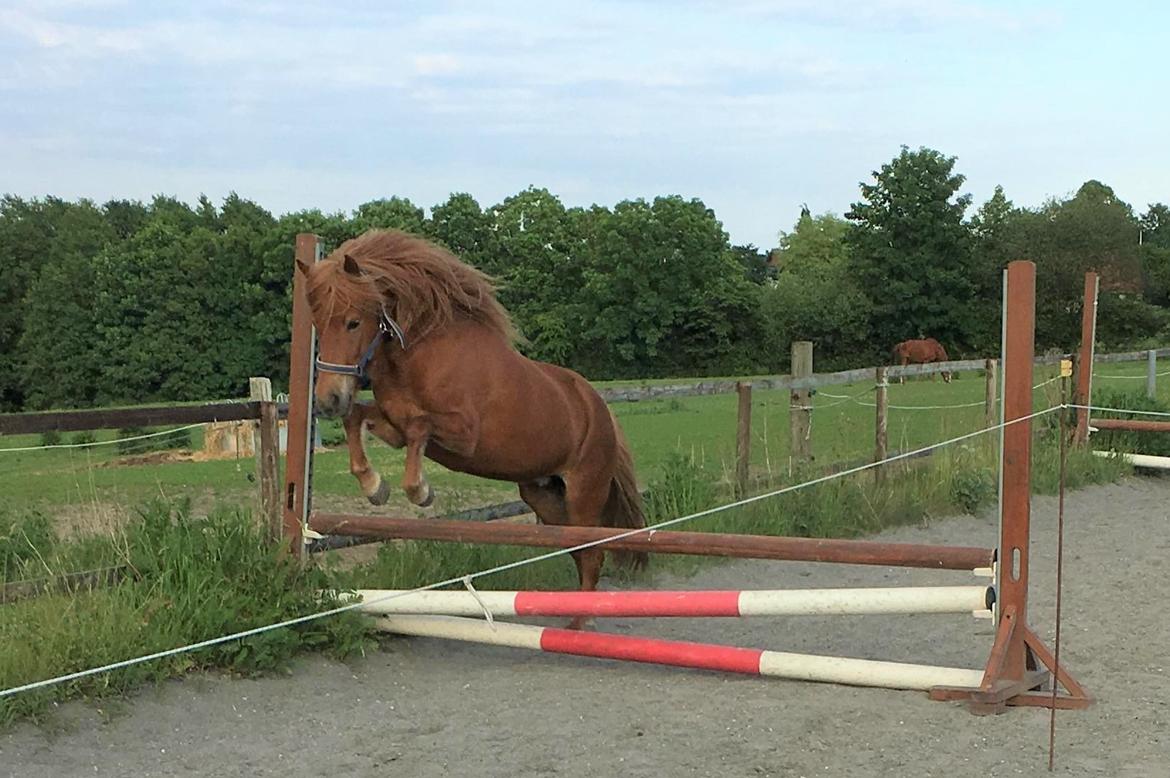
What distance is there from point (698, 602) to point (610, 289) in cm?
4564

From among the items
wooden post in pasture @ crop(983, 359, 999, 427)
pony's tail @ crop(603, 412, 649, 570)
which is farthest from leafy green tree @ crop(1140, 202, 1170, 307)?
pony's tail @ crop(603, 412, 649, 570)

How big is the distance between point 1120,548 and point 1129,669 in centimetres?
345

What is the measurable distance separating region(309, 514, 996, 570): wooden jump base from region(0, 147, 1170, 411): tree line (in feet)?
133

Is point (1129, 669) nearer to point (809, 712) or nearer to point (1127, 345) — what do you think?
point (809, 712)

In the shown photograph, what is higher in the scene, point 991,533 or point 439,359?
point 439,359

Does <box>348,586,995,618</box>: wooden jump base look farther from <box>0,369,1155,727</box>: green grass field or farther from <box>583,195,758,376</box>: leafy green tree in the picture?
<box>583,195,758,376</box>: leafy green tree

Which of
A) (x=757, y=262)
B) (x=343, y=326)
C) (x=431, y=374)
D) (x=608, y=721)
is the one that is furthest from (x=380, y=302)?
(x=757, y=262)

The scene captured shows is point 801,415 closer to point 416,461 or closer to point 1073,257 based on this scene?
point 416,461

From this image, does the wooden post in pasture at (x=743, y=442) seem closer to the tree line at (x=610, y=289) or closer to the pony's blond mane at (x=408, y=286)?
the pony's blond mane at (x=408, y=286)

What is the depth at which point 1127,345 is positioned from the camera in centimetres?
4147

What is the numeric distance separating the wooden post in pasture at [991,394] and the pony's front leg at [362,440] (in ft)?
28.7

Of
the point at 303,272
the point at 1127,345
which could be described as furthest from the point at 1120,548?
the point at 1127,345

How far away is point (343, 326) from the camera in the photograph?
4727 mm

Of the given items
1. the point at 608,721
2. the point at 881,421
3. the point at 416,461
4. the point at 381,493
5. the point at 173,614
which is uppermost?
the point at 416,461
